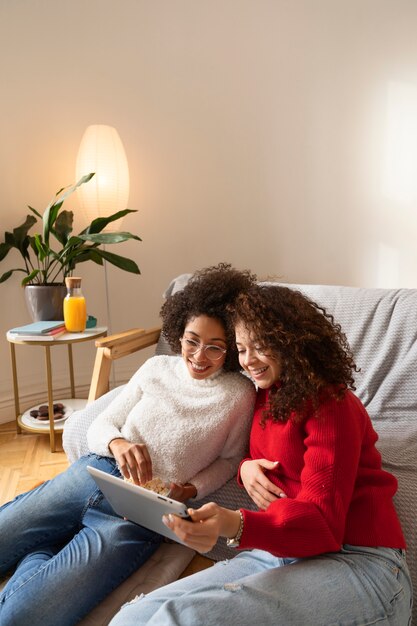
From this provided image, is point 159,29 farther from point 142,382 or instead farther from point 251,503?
point 251,503

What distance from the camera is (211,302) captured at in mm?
1259

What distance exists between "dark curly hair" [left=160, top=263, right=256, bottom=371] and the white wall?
5.03 ft

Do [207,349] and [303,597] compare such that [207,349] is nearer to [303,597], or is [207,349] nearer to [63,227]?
[303,597]

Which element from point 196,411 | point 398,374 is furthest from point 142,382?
point 398,374

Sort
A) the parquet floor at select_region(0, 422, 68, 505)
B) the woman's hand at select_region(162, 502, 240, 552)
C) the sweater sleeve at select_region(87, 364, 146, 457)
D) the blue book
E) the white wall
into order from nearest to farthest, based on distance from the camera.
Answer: the woman's hand at select_region(162, 502, 240, 552) → the sweater sleeve at select_region(87, 364, 146, 457) → the parquet floor at select_region(0, 422, 68, 505) → the blue book → the white wall

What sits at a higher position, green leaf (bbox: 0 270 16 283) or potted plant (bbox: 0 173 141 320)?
potted plant (bbox: 0 173 141 320)

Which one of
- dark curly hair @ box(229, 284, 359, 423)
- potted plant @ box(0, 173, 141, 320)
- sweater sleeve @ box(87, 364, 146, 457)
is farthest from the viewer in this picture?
potted plant @ box(0, 173, 141, 320)

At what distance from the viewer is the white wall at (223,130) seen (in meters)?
2.62

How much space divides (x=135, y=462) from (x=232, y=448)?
0.74ft

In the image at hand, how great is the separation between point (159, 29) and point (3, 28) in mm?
743

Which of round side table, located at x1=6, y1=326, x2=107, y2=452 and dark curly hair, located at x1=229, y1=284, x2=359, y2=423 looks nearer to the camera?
dark curly hair, located at x1=229, y1=284, x2=359, y2=423

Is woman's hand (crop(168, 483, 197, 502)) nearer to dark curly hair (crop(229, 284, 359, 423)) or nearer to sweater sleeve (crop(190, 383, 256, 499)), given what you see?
sweater sleeve (crop(190, 383, 256, 499))

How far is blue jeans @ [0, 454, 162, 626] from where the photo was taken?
3.60 ft

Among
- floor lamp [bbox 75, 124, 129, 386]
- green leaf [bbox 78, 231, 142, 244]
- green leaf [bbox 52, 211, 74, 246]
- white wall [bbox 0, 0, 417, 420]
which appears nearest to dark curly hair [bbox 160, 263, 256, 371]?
green leaf [bbox 78, 231, 142, 244]
